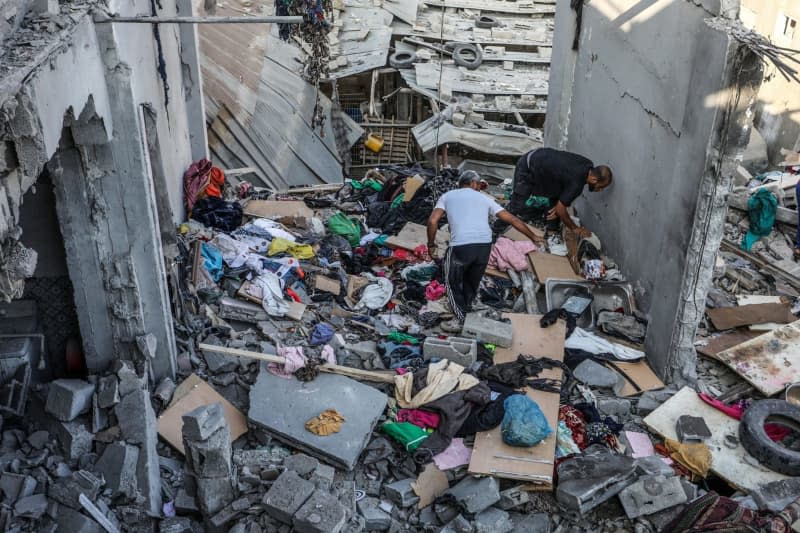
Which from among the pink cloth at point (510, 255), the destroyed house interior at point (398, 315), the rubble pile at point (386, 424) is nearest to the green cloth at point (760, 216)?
the destroyed house interior at point (398, 315)

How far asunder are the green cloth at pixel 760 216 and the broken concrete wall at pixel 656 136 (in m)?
1.95

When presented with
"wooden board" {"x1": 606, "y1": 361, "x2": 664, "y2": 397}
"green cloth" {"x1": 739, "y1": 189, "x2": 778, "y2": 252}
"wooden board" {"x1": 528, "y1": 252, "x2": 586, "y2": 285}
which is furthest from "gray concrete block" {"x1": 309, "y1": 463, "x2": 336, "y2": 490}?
"green cloth" {"x1": 739, "y1": 189, "x2": 778, "y2": 252}

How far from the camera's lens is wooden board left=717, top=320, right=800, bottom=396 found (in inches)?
269

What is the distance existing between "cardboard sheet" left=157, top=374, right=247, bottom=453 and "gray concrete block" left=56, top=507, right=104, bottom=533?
1.04 meters

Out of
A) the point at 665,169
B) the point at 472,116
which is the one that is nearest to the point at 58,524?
the point at 665,169

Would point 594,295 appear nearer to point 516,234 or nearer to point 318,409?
point 516,234

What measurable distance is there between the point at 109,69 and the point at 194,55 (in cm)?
493

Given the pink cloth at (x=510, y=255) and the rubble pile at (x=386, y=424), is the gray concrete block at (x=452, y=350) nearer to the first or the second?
the rubble pile at (x=386, y=424)

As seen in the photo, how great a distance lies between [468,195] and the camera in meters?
7.44

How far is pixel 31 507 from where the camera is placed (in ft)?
17.3

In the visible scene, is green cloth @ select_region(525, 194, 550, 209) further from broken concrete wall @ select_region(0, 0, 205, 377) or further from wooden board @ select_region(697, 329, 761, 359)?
broken concrete wall @ select_region(0, 0, 205, 377)

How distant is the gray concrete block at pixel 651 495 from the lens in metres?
5.57

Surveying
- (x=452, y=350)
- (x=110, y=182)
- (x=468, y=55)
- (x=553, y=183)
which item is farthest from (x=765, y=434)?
(x=468, y=55)

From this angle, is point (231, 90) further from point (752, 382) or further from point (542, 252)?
point (752, 382)
